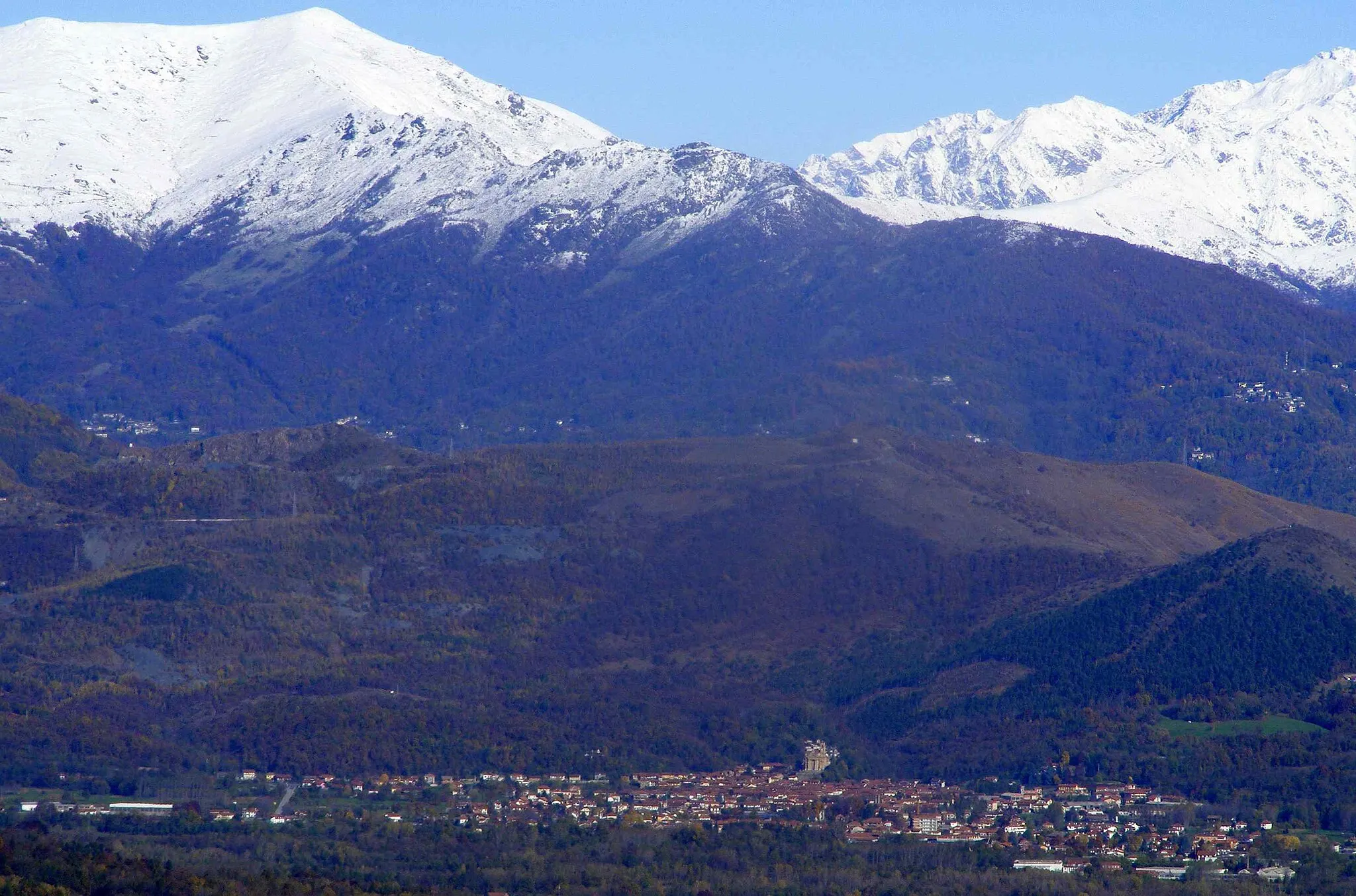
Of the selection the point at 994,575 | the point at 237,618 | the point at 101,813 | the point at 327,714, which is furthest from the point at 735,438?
the point at 101,813

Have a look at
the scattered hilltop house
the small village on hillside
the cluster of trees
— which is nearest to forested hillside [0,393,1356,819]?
the scattered hilltop house

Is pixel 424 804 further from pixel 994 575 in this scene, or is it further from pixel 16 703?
pixel 994 575

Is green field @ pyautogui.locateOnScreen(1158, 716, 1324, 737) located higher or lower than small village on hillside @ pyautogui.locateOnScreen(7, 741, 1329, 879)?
higher

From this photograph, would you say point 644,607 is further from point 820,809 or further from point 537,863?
point 537,863

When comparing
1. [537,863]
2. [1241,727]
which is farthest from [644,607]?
[537,863]

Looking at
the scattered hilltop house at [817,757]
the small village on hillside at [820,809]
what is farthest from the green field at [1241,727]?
the scattered hilltop house at [817,757]

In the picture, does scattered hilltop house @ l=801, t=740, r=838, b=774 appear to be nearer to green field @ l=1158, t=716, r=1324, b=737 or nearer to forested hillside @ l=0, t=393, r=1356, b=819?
forested hillside @ l=0, t=393, r=1356, b=819
